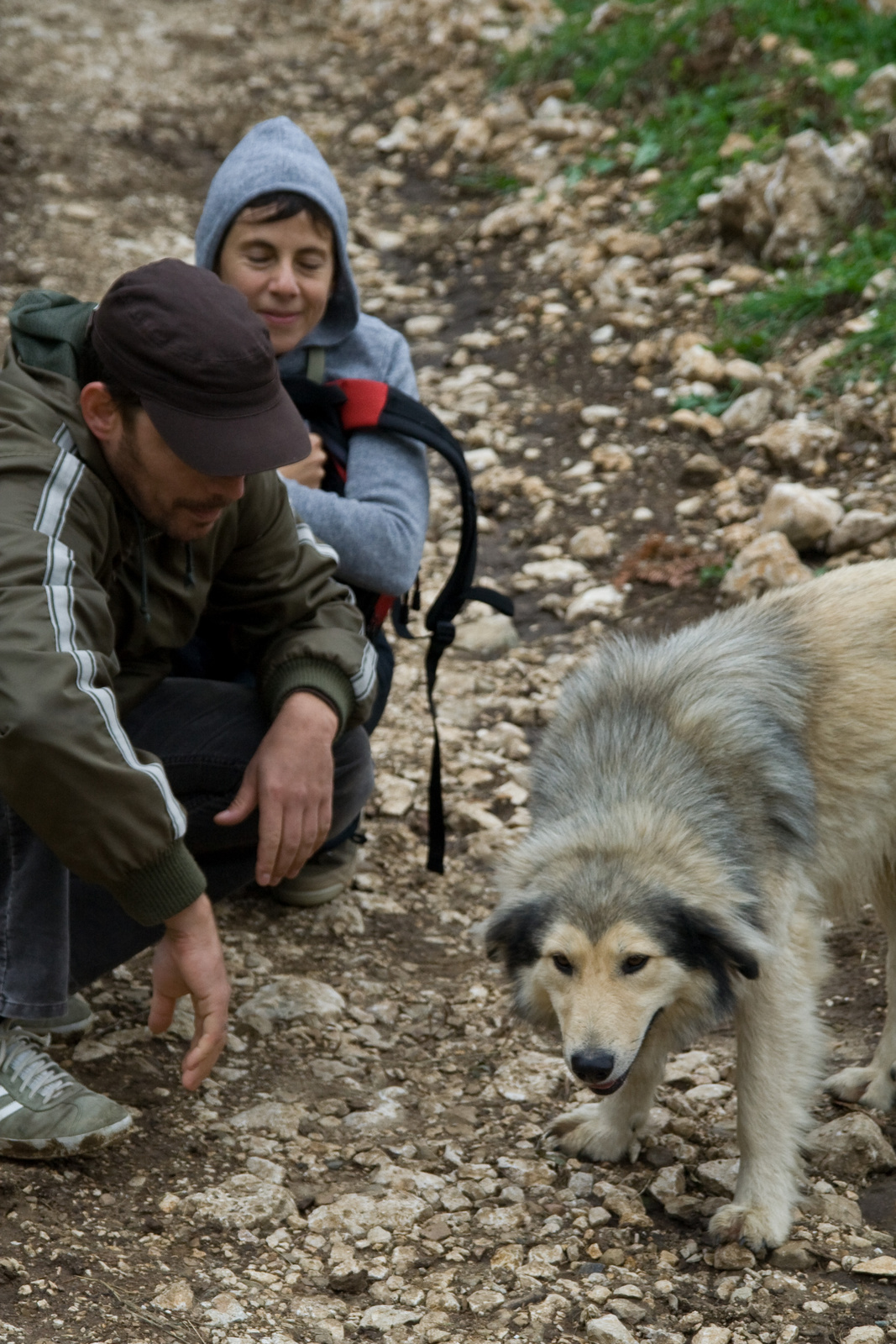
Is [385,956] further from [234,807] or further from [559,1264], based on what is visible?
[559,1264]

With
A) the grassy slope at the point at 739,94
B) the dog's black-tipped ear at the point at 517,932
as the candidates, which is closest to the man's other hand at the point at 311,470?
the dog's black-tipped ear at the point at 517,932

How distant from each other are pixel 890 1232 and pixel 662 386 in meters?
4.41

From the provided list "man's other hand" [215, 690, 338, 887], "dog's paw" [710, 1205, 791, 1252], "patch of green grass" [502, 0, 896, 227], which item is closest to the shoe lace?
"man's other hand" [215, 690, 338, 887]

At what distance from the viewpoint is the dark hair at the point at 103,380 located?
8.04 feet

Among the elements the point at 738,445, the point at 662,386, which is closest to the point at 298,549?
the point at 738,445

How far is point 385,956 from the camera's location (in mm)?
3811

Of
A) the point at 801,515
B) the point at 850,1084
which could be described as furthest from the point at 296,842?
the point at 801,515

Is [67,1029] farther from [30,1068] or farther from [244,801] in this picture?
[244,801]

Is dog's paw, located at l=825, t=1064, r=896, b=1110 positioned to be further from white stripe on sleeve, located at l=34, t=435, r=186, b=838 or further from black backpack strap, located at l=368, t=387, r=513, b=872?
white stripe on sleeve, located at l=34, t=435, r=186, b=838

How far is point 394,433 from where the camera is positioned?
385 centimetres

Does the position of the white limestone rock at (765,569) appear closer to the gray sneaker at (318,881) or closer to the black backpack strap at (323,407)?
the black backpack strap at (323,407)

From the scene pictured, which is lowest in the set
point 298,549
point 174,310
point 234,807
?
point 234,807

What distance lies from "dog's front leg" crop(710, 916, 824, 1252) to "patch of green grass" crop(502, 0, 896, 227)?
532cm

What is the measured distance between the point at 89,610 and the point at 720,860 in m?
1.41
